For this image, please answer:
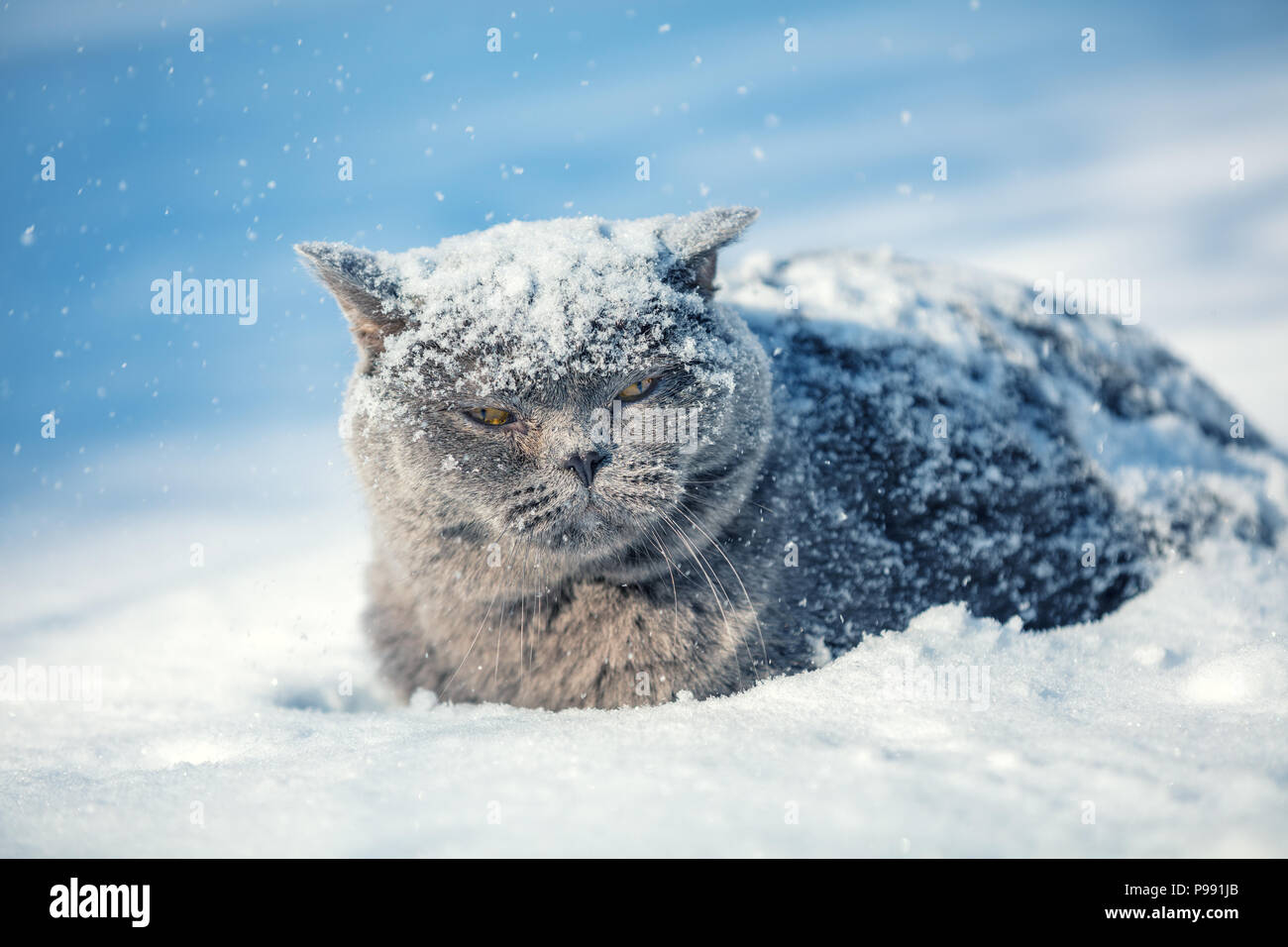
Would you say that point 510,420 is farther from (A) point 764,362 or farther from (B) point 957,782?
(B) point 957,782

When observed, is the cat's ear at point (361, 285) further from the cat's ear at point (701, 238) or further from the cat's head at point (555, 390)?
the cat's ear at point (701, 238)

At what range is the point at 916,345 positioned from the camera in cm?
287

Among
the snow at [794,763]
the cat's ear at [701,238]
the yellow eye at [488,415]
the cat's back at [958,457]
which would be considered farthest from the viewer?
the cat's back at [958,457]

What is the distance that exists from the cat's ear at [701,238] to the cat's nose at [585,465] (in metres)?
0.59

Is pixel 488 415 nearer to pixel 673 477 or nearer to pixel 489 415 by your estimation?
pixel 489 415

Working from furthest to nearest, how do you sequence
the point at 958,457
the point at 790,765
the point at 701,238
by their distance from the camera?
1. the point at 958,457
2. the point at 701,238
3. the point at 790,765

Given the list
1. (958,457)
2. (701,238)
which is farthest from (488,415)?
(958,457)

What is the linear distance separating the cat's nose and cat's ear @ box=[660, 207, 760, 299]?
59 centimetres

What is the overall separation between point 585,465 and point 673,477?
0.75 feet

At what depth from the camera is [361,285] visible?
6.64 ft

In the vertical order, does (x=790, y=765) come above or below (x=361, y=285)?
below

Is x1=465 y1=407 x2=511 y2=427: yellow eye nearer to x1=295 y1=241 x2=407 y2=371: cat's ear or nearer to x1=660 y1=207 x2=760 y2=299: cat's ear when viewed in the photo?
x1=295 y1=241 x2=407 y2=371: cat's ear

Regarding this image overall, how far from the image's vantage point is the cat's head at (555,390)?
1914 mm

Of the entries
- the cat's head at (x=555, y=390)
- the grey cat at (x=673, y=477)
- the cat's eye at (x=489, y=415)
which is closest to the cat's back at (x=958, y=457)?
the grey cat at (x=673, y=477)
